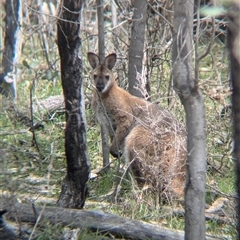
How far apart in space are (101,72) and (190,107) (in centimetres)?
350

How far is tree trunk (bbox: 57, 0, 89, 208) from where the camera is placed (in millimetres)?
5242

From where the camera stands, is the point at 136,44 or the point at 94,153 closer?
the point at 136,44

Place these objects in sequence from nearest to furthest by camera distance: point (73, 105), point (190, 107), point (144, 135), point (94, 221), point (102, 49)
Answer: point (190, 107) → point (94, 221) → point (73, 105) → point (144, 135) → point (102, 49)

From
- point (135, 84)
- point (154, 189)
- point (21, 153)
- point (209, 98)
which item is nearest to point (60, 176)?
point (21, 153)

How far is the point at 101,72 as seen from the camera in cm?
765

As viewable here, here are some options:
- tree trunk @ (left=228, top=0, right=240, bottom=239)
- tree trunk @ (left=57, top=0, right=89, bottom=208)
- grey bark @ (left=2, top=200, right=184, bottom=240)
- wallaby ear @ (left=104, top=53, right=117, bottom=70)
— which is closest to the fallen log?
grey bark @ (left=2, top=200, right=184, bottom=240)

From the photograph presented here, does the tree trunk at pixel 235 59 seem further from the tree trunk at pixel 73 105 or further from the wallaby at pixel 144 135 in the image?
the wallaby at pixel 144 135

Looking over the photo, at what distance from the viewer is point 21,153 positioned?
7.24m

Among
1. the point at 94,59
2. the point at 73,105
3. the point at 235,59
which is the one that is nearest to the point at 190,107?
the point at 73,105

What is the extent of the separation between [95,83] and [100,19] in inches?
34.2

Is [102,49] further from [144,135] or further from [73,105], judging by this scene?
[73,105]

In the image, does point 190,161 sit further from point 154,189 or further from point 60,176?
point 60,176

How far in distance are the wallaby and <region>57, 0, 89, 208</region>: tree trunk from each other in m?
1.01

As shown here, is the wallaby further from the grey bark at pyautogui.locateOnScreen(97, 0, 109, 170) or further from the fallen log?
the fallen log
